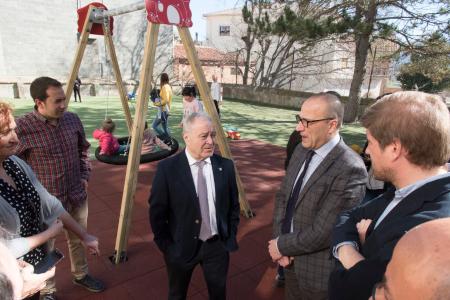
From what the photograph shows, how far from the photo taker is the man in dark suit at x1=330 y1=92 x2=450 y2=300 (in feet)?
3.32

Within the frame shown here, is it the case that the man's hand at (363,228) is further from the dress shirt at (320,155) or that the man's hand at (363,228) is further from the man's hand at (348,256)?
the dress shirt at (320,155)

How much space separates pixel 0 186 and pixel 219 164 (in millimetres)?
1291

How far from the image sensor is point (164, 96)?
27.3 ft

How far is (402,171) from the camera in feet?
3.79

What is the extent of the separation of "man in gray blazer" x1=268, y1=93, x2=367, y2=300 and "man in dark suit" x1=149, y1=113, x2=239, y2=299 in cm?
42

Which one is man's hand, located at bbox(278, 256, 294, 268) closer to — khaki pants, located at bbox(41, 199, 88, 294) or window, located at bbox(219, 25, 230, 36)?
khaki pants, located at bbox(41, 199, 88, 294)

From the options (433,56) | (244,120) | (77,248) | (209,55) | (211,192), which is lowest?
(77,248)

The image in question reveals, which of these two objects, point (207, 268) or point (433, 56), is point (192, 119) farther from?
point (433, 56)

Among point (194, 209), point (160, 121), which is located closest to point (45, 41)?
point (160, 121)

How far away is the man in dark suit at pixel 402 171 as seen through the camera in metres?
1.01

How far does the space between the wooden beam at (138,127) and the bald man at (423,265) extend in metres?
2.78

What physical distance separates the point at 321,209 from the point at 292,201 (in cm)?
24

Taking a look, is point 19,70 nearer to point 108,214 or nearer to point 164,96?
point 164,96

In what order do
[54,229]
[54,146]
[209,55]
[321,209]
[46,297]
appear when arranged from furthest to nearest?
[209,55], [46,297], [54,146], [321,209], [54,229]
